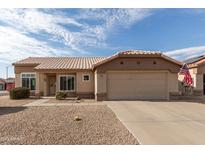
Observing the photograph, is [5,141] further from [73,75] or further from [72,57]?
[72,57]

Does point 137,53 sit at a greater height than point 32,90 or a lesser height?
greater

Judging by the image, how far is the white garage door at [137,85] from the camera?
20.2 meters

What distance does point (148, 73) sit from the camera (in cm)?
2042

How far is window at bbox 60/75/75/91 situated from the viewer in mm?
23828

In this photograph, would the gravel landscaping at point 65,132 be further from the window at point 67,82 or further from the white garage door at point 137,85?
the window at point 67,82

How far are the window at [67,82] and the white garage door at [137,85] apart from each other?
17.1 feet

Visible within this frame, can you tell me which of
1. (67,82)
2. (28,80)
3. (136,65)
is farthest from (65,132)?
(28,80)

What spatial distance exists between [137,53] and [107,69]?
9.79 ft

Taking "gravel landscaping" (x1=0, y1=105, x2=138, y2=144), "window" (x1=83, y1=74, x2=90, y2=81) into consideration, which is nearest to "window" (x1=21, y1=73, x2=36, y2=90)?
"window" (x1=83, y1=74, x2=90, y2=81)

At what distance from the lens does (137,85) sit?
20.3 meters

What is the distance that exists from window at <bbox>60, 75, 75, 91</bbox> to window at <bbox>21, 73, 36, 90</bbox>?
4064 millimetres

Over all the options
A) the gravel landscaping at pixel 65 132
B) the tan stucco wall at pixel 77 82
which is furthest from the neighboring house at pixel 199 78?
the gravel landscaping at pixel 65 132
